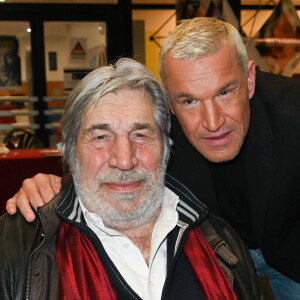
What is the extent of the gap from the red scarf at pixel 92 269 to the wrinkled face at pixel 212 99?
15.8 inches

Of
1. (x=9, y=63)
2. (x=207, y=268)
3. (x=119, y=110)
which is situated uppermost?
(x=9, y=63)

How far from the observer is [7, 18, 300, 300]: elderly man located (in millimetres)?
1978

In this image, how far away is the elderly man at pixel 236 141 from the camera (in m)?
1.98

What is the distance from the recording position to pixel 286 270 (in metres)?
2.46

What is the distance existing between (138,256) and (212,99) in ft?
2.26

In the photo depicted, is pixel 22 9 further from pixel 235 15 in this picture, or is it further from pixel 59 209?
pixel 59 209

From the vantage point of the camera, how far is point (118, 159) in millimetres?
1804

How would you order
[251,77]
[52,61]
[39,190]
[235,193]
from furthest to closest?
[52,61], [235,193], [251,77], [39,190]

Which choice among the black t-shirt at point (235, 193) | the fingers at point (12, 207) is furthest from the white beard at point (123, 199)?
the black t-shirt at point (235, 193)

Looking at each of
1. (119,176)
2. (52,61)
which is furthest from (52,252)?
(52,61)

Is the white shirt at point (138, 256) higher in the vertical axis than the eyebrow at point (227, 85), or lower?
lower

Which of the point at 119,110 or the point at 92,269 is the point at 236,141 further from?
the point at 92,269

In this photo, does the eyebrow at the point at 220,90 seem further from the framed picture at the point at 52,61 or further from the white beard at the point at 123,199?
the framed picture at the point at 52,61

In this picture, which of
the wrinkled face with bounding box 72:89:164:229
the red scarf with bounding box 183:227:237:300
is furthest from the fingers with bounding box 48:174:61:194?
the red scarf with bounding box 183:227:237:300
